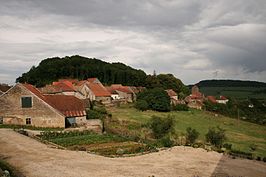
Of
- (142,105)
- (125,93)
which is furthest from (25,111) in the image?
(125,93)

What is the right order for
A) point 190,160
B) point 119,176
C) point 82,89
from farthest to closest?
point 82,89
point 190,160
point 119,176

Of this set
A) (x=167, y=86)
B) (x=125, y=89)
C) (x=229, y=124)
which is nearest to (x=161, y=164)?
(x=229, y=124)

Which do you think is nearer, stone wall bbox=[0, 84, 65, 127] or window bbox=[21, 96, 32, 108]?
stone wall bbox=[0, 84, 65, 127]

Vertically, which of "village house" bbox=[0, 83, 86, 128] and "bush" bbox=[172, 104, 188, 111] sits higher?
"village house" bbox=[0, 83, 86, 128]

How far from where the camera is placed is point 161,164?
22.5 metres

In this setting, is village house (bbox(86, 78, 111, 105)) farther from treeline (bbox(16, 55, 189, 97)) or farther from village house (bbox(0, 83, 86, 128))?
village house (bbox(0, 83, 86, 128))

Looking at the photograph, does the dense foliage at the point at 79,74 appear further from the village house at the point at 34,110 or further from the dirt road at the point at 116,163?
the dirt road at the point at 116,163

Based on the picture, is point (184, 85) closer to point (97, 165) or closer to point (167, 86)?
point (167, 86)

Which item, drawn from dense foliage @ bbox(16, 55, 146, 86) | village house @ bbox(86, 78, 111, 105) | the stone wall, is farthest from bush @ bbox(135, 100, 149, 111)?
dense foliage @ bbox(16, 55, 146, 86)

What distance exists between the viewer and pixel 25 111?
37.4m

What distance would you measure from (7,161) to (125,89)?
64.1 metres

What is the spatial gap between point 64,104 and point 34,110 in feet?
11.0

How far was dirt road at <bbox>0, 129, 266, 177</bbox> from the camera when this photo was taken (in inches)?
762

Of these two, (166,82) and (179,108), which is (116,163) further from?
(166,82)
